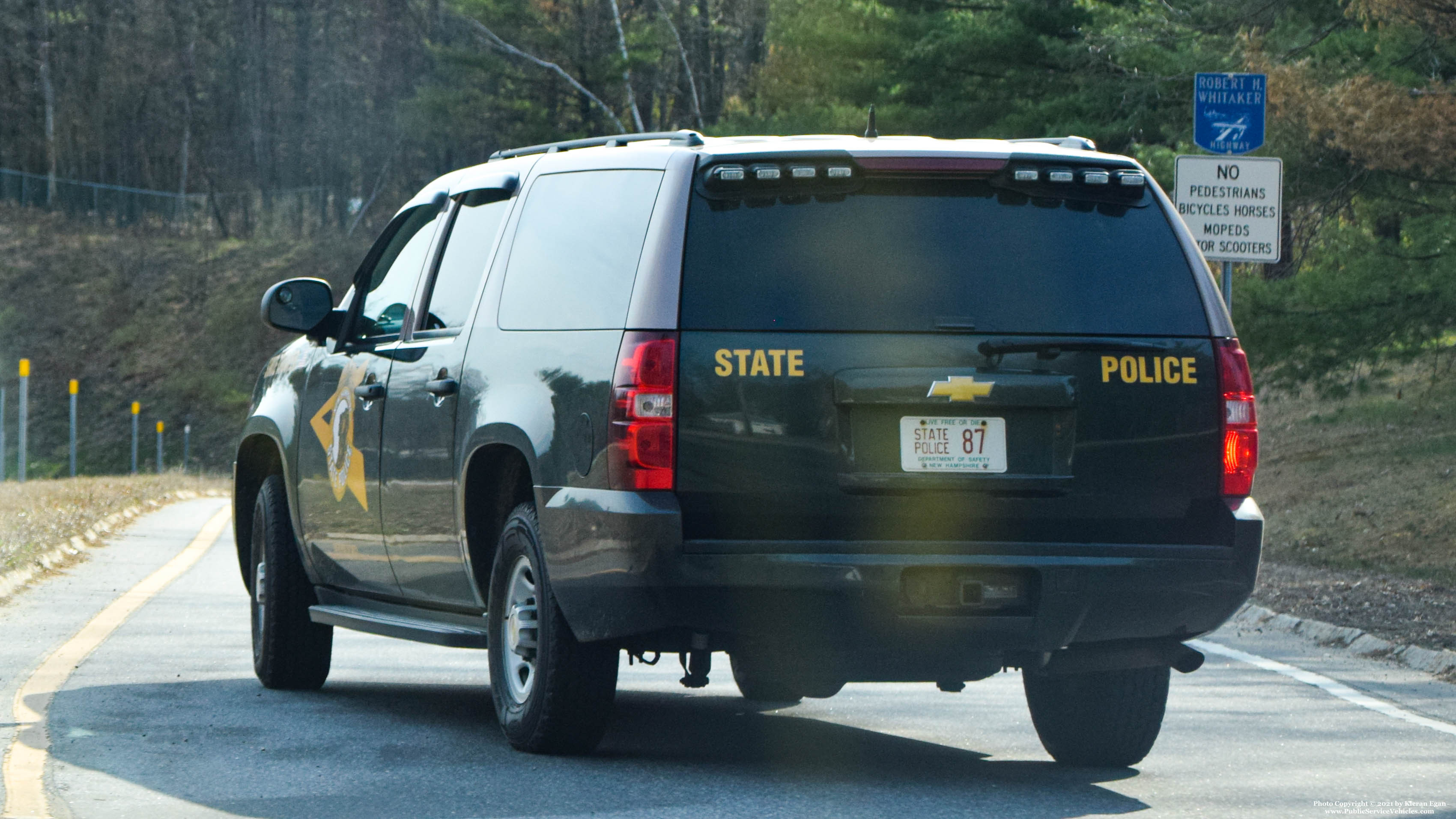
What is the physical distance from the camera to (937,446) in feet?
18.8

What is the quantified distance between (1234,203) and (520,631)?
9.04 metres

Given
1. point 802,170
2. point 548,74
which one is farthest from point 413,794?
point 548,74

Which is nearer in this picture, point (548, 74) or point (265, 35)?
point (548, 74)

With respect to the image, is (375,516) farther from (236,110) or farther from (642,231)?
(236,110)

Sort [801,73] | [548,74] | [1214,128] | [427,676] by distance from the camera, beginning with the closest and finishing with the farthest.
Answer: [427,676], [1214,128], [801,73], [548,74]

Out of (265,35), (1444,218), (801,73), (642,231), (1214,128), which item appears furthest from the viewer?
(265,35)

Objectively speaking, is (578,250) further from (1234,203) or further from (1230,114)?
(1230,114)

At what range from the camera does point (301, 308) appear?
8016mm

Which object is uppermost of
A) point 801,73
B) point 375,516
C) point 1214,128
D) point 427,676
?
point 801,73

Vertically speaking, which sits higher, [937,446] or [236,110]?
[236,110]

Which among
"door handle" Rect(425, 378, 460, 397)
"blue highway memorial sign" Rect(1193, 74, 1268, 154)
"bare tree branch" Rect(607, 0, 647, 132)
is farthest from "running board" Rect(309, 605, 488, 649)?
"bare tree branch" Rect(607, 0, 647, 132)

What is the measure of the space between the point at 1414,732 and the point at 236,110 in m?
79.3

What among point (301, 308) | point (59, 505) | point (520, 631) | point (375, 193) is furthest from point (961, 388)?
point (375, 193)

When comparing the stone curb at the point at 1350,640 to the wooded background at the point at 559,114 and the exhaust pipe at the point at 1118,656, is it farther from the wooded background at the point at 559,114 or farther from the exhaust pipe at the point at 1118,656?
the wooded background at the point at 559,114
